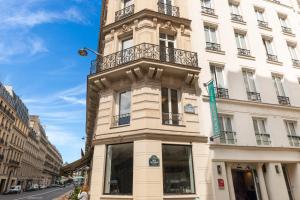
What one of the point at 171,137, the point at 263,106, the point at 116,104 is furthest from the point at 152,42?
the point at 263,106

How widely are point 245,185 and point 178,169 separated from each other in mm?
4272

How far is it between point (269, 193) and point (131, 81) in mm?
9204

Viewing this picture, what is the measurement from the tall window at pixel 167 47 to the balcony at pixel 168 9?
163 cm

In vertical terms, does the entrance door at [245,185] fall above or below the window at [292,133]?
below

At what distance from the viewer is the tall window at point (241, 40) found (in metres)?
14.6

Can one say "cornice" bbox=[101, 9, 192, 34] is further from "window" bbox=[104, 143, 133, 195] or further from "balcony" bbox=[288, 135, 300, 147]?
"balcony" bbox=[288, 135, 300, 147]

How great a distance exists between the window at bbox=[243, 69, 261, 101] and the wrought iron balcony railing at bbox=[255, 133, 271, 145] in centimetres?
217

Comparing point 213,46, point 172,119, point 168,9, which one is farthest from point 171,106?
point 168,9

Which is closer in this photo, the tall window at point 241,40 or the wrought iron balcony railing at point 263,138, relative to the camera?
the wrought iron balcony railing at point 263,138

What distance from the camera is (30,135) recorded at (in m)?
65.2

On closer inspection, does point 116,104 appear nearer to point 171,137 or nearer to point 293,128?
point 171,137

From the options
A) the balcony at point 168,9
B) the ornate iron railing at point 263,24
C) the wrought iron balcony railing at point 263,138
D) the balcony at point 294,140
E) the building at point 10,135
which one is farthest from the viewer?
the building at point 10,135

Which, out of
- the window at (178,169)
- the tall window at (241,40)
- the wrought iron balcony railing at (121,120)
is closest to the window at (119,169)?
the wrought iron balcony railing at (121,120)

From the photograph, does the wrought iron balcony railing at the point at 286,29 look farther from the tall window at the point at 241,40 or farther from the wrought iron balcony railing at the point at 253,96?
the wrought iron balcony railing at the point at 253,96
